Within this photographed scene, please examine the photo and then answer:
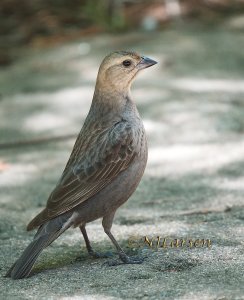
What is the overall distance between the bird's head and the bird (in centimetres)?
15

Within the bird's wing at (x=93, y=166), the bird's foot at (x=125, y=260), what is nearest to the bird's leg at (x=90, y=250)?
the bird's foot at (x=125, y=260)

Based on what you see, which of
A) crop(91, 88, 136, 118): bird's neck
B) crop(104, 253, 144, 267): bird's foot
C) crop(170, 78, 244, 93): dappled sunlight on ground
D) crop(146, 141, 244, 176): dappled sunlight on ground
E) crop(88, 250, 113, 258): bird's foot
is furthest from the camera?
crop(170, 78, 244, 93): dappled sunlight on ground

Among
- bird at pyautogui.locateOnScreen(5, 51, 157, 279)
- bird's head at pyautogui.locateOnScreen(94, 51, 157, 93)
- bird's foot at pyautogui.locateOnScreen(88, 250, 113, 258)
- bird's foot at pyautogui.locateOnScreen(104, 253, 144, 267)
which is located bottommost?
bird's foot at pyautogui.locateOnScreen(88, 250, 113, 258)

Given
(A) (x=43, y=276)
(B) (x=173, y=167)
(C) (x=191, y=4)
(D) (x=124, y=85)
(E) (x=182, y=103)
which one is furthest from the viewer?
(C) (x=191, y=4)

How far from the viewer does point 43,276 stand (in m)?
4.65

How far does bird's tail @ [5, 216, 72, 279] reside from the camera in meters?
4.59

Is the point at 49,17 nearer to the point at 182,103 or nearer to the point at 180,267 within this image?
the point at 182,103

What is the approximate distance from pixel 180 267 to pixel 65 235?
4.14 feet

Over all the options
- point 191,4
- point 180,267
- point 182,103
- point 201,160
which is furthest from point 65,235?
point 191,4

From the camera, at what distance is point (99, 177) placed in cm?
496

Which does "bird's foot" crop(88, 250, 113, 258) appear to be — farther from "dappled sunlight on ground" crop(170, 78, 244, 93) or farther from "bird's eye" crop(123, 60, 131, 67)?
"dappled sunlight on ground" crop(170, 78, 244, 93)

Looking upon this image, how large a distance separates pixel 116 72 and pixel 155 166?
5.82ft

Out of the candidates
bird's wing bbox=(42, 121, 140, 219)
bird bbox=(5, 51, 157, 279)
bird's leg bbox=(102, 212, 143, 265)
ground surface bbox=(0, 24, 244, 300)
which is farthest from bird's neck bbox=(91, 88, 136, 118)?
ground surface bbox=(0, 24, 244, 300)

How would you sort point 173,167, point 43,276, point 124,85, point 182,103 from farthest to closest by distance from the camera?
point 182,103
point 173,167
point 124,85
point 43,276
